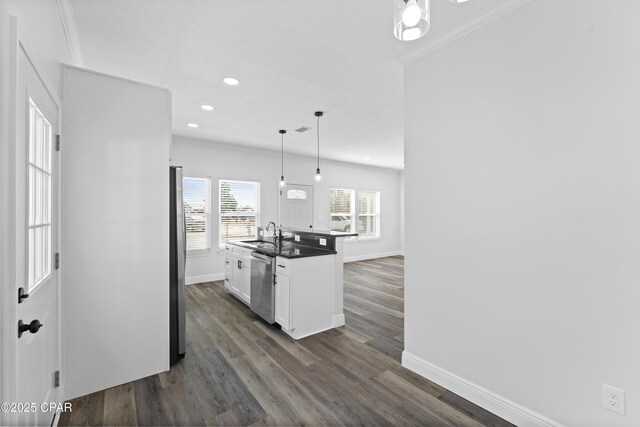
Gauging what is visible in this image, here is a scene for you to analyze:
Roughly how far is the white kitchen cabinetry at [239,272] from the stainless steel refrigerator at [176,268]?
1442mm

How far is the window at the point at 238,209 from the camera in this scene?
6.06 metres

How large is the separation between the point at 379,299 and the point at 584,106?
3738mm

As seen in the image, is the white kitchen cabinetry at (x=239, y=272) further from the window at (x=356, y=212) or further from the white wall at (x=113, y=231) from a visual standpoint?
the window at (x=356, y=212)

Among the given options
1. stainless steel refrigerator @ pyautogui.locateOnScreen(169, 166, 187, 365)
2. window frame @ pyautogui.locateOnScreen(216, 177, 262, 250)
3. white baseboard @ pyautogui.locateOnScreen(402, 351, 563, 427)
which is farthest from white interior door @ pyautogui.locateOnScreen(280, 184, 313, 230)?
white baseboard @ pyautogui.locateOnScreen(402, 351, 563, 427)

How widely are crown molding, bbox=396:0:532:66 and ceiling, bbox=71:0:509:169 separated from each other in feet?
0.07

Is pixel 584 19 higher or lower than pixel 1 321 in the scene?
higher

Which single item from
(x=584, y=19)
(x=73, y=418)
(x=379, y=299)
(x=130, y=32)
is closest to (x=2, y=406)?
(x=73, y=418)

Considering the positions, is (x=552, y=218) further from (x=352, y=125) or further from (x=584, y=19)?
(x=352, y=125)

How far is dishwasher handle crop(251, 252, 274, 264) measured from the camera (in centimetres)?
361

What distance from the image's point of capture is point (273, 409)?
211 cm

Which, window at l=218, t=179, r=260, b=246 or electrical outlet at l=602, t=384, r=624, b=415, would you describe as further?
window at l=218, t=179, r=260, b=246

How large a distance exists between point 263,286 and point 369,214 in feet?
18.4

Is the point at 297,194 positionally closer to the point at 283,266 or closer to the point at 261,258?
the point at 261,258

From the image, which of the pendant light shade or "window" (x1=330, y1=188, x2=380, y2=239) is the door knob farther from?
"window" (x1=330, y1=188, x2=380, y2=239)
